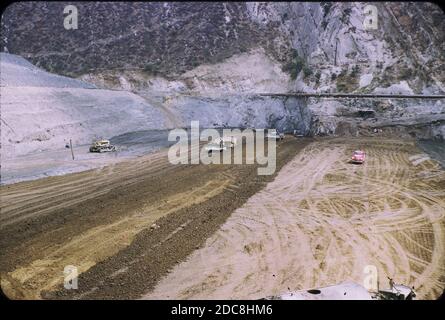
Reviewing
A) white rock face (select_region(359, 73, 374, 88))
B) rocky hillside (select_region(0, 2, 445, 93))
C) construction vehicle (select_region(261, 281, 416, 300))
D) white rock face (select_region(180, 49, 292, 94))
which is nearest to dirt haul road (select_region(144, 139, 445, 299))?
construction vehicle (select_region(261, 281, 416, 300))

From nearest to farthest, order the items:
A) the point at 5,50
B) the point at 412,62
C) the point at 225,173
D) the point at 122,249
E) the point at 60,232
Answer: the point at 122,249, the point at 60,232, the point at 225,173, the point at 412,62, the point at 5,50

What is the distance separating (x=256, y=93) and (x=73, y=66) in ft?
92.3

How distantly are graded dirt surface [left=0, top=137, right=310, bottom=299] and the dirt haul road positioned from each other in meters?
0.97

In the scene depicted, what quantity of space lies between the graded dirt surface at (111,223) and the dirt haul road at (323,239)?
0.97m

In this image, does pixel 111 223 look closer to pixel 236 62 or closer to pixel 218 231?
pixel 218 231

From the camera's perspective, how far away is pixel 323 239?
15.9 m

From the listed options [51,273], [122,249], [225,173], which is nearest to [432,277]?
[122,249]

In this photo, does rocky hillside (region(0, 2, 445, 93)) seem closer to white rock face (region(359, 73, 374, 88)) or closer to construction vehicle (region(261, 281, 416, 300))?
white rock face (region(359, 73, 374, 88))

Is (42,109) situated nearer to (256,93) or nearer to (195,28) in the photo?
(256,93)

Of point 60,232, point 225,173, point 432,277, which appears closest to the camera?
point 432,277

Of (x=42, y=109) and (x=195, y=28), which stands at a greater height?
(x=195, y=28)

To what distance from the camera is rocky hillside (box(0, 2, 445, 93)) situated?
161 feet

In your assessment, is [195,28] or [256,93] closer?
[256,93]

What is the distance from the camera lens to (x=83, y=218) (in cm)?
1808
